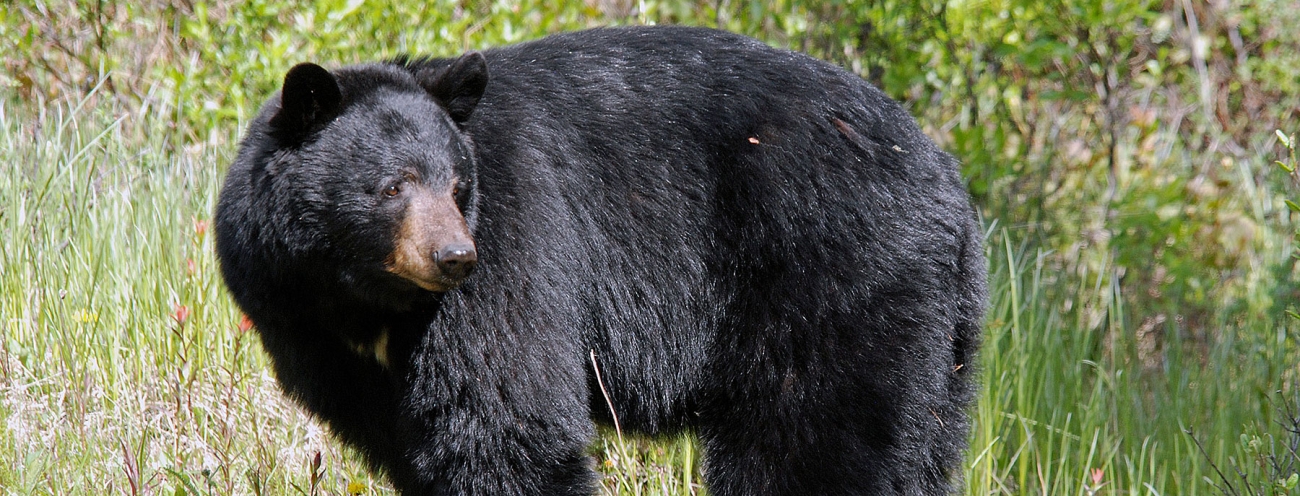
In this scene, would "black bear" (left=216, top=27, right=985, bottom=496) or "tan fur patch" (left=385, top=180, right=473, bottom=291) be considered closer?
"tan fur patch" (left=385, top=180, right=473, bottom=291)

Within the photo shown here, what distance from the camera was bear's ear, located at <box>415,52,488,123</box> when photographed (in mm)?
2941

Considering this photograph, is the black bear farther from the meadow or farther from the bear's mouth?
the meadow

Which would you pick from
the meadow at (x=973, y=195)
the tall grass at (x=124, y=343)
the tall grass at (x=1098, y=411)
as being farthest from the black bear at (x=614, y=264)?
the tall grass at (x=1098, y=411)

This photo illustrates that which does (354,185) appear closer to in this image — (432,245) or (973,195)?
(432,245)

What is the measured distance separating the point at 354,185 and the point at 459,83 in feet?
1.27

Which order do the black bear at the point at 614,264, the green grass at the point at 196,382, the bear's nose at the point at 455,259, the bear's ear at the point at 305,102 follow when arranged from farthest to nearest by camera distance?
the green grass at the point at 196,382, the black bear at the point at 614,264, the bear's ear at the point at 305,102, the bear's nose at the point at 455,259

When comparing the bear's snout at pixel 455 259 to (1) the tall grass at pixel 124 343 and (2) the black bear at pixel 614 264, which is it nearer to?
(2) the black bear at pixel 614 264

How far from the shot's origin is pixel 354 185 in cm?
283

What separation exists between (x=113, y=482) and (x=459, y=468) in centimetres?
131

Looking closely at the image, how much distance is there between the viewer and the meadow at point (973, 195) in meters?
4.03

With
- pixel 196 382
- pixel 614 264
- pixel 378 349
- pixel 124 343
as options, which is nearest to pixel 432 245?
pixel 378 349

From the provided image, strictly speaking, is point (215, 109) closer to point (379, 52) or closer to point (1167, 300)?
point (379, 52)

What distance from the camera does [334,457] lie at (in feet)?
13.3

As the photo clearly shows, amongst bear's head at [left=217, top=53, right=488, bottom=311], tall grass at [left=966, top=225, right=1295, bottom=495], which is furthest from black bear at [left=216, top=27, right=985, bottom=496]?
tall grass at [left=966, top=225, right=1295, bottom=495]
